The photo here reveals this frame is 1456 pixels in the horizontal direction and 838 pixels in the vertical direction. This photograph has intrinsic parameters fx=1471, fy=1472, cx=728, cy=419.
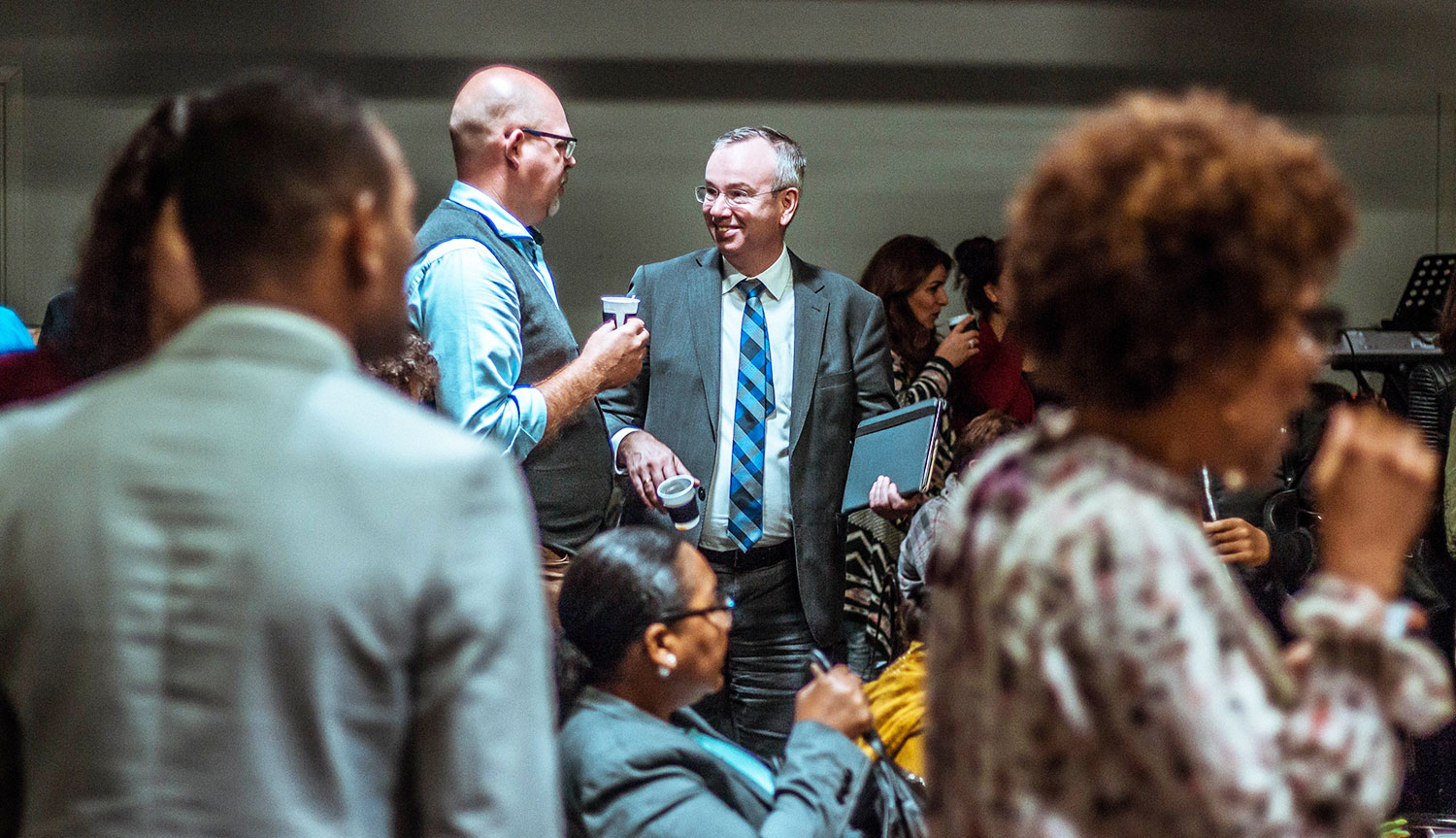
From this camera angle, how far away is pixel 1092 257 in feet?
3.19

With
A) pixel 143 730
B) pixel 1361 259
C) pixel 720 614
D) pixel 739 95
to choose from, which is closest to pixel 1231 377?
pixel 143 730

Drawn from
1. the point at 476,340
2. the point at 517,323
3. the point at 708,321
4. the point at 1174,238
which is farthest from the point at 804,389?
the point at 1174,238

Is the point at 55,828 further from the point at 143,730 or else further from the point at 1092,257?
the point at 1092,257

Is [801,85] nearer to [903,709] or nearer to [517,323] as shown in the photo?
[517,323]

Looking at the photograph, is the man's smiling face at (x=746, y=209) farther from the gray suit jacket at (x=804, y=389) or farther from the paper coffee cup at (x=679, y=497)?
the paper coffee cup at (x=679, y=497)

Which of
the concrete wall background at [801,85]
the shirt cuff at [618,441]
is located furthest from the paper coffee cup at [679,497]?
the concrete wall background at [801,85]

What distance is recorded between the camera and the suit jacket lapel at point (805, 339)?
3.08 meters

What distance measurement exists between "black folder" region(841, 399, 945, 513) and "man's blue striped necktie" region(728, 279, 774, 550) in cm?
19

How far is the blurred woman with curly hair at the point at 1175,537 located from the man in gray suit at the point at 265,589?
0.33 metres

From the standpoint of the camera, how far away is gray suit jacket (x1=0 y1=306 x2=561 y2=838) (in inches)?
36.7

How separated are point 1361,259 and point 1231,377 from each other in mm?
4787

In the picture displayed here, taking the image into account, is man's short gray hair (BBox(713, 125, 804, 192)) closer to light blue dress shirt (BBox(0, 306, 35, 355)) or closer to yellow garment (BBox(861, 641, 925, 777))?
yellow garment (BBox(861, 641, 925, 777))

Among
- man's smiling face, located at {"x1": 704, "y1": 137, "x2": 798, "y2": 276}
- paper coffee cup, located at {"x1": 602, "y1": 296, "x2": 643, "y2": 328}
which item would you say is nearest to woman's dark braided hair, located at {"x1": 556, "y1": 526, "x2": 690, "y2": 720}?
paper coffee cup, located at {"x1": 602, "y1": 296, "x2": 643, "y2": 328}

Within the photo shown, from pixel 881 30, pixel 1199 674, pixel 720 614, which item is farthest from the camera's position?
pixel 881 30
